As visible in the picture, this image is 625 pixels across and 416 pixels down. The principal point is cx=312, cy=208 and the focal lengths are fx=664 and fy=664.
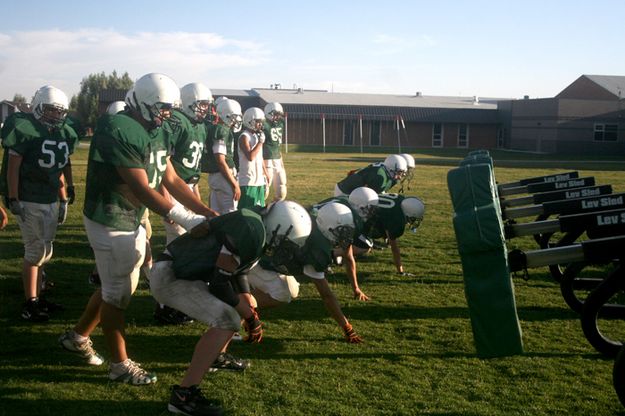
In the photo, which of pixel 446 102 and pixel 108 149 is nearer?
pixel 108 149

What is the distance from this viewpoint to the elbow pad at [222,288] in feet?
13.5

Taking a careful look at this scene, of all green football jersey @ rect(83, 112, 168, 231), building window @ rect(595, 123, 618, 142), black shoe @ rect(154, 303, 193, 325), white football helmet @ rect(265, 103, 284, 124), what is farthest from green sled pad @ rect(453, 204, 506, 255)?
building window @ rect(595, 123, 618, 142)

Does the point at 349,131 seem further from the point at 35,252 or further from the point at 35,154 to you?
the point at 35,252

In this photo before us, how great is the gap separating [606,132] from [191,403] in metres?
43.2

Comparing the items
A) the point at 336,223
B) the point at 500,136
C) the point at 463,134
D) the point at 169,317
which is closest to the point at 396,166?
the point at 336,223

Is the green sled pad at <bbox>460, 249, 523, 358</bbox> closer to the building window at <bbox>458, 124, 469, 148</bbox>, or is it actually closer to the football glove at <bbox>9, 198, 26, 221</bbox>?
the football glove at <bbox>9, 198, 26, 221</bbox>

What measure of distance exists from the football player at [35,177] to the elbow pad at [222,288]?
252 centimetres

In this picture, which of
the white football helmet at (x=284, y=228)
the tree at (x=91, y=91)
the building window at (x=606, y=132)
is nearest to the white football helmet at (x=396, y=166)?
the white football helmet at (x=284, y=228)

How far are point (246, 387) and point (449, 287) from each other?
364 cm

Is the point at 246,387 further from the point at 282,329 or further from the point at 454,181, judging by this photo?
the point at 454,181

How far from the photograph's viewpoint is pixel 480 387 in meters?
4.61

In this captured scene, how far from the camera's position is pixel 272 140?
436 inches

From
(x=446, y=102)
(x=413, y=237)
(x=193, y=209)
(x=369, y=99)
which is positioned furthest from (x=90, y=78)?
(x=193, y=209)

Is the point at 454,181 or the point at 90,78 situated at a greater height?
the point at 90,78
